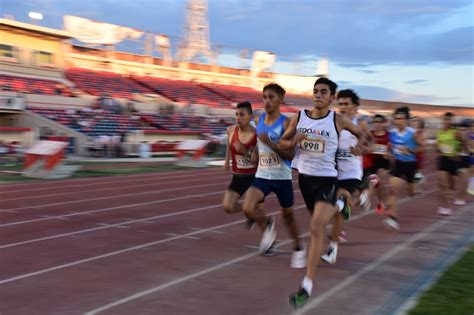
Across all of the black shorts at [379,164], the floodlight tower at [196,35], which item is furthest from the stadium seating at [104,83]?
the black shorts at [379,164]

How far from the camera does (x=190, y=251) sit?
5.98 metres

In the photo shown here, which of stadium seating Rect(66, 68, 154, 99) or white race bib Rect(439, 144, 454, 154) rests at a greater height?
stadium seating Rect(66, 68, 154, 99)

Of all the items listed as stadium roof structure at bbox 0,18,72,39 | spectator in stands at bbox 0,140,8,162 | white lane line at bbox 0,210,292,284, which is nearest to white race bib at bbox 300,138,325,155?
white lane line at bbox 0,210,292,284

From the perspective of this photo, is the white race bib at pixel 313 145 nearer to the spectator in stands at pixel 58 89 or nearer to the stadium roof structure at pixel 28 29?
the spectator in stands at pixel 58 89

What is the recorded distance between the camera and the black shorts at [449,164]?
916 centimetres

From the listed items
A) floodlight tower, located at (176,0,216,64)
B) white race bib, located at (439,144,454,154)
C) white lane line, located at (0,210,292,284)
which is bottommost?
white lane line, located at (0,210,292,284)

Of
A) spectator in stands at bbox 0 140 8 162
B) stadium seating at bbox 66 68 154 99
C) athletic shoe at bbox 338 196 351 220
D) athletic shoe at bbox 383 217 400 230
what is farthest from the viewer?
stadium seating at bbox 66 68 154 99

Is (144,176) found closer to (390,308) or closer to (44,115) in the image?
(390,308)

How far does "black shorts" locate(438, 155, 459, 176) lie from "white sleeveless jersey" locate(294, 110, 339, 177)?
5.40 metres

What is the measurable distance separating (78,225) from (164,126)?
28.1m

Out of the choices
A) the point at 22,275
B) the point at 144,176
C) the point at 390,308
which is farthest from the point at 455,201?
the point at 144,176

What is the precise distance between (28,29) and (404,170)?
111ft

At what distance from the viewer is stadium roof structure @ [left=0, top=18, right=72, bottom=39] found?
34375mm

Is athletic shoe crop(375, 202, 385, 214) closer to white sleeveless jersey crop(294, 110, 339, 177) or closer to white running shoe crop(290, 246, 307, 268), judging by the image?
white running shoe crop(290, 246, 307, 268)
